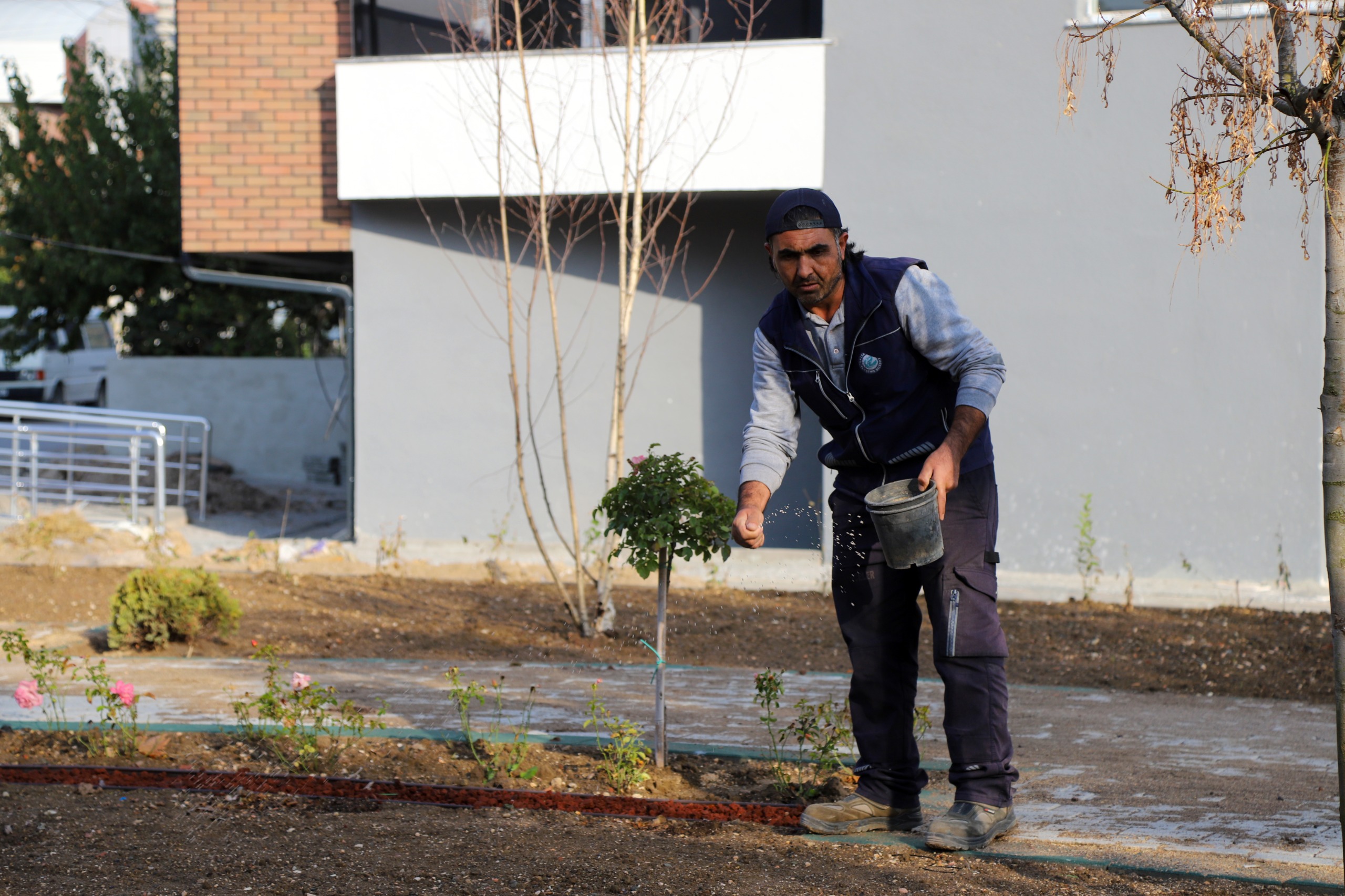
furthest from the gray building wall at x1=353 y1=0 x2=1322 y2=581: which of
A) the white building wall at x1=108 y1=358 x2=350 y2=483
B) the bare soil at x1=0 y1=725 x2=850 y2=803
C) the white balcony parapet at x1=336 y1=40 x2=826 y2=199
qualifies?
the white building wall at x1=108 y1=358 x2=350 y2=483

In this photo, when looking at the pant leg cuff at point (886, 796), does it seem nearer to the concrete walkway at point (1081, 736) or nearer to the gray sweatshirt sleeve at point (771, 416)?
the concrete walkway at point (1081, 736)

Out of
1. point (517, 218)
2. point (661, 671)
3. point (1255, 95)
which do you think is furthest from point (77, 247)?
point (1255, 95)

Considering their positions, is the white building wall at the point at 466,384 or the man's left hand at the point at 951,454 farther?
the white building wall at the point at 466,384

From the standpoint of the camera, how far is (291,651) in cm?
657

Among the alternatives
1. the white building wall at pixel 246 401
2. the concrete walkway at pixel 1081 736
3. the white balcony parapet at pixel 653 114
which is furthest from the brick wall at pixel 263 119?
the white building wall at pixel 246 401

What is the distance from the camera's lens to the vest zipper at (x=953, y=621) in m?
3.37

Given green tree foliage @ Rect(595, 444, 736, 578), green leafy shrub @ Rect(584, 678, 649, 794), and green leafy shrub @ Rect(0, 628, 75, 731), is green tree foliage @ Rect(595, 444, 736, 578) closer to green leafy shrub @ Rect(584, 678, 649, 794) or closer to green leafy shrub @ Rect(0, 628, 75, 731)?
green leafy shrub @ Rect(584, 678, 649, 794)

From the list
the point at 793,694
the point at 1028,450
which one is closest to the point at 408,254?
the point at 1028,450

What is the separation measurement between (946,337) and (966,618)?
2.52ft

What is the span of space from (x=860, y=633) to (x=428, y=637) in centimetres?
398

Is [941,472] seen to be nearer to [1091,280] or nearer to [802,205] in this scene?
[802,205]

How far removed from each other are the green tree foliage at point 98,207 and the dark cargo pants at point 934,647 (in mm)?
14078

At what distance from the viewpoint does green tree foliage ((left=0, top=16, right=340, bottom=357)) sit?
630 inches

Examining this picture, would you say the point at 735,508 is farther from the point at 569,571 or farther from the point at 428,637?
→ the point at 569,571
